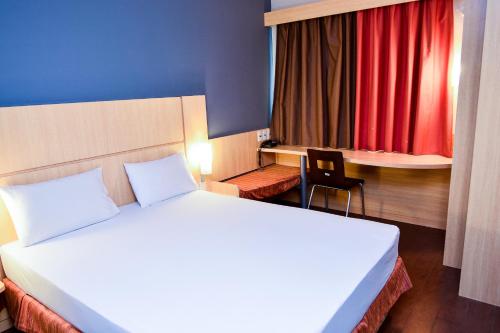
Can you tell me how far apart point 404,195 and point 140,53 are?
2729 millimetres

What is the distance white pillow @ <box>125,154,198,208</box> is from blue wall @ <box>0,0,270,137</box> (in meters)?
0.56

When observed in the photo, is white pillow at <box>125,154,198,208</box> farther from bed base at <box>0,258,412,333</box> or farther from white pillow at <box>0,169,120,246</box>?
bed base at <box>0,258,412,333</box>

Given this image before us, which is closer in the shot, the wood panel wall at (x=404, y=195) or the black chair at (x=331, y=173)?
the black chair at (x=331, y=173)

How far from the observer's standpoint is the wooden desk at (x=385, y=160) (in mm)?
2900

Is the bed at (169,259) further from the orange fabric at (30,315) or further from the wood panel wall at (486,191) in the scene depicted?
the wood panel wall at (486,191)

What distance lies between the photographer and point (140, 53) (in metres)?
2.77

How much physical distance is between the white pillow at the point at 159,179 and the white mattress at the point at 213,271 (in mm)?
258

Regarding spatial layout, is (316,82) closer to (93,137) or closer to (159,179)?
(159,179)

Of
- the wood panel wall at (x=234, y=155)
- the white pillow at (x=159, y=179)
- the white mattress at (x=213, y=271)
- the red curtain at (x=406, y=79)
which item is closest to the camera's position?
the white mattress at (x=213, y=271)

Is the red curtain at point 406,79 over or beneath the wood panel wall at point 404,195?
over

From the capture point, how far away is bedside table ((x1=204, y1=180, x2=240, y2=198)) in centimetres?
312

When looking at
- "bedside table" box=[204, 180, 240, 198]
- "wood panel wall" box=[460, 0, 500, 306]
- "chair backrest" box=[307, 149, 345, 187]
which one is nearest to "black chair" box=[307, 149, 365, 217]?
"chair backrest" box=[307, 149, 345, 187]

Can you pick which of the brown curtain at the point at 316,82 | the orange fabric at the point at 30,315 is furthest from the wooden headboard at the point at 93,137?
the brown curtain at the point at 316,82

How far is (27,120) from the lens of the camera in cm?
211
